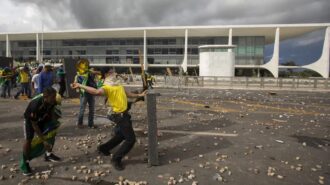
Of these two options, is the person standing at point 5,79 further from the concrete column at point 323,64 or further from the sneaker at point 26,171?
the concrete column at point 323,64

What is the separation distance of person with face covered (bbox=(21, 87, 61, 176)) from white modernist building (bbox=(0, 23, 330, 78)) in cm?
5351

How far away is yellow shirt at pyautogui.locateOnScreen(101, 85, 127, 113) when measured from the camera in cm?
A: 516

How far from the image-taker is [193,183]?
463cm

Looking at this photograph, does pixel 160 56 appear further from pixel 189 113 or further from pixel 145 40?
pixel 189 113

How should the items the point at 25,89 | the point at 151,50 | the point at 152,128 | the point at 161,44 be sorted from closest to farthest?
1. the point at 152,128
2. the point at 25,89
3. the point at 161,44
4. the point at 151,50

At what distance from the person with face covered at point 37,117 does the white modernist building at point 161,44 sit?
176 feet

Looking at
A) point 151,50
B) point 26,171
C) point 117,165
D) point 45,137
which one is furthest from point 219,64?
point 151,50

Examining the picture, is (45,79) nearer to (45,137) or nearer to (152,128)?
(45,137)

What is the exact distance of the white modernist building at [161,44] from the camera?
192 feet

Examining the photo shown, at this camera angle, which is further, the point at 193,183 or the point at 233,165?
the point at 233,165

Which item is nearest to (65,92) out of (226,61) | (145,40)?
(226,61)

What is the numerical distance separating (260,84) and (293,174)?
25413mm

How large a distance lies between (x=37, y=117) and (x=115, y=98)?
4.36ft

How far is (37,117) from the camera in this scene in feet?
15.8
